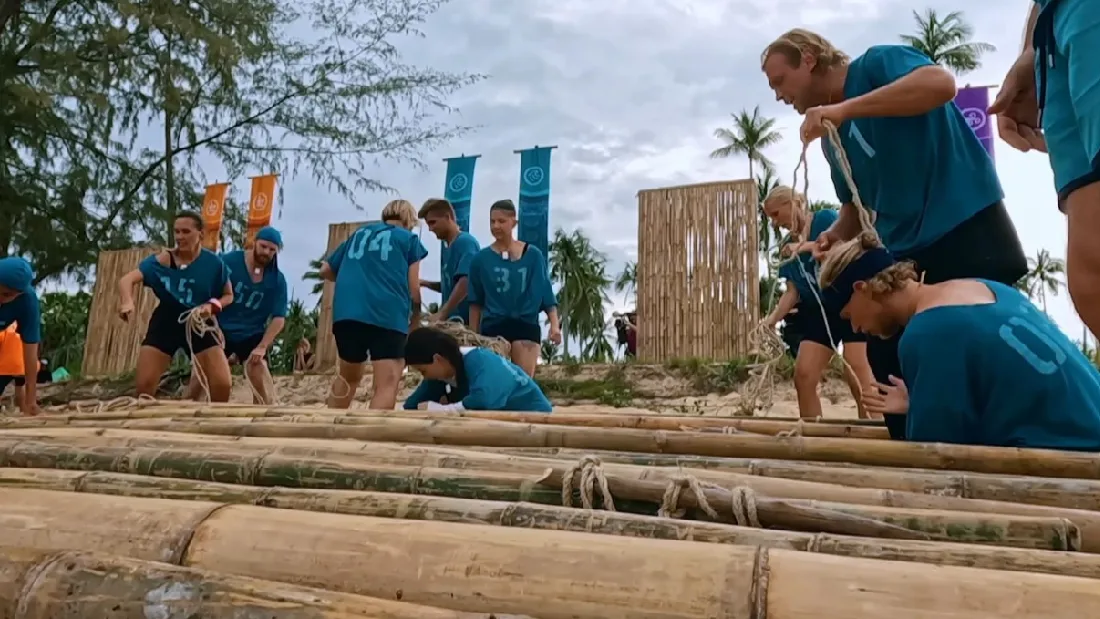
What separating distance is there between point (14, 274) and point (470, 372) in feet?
10.4

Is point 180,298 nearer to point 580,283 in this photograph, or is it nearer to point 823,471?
point 823,471

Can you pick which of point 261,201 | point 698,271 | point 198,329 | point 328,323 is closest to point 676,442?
point 198,329

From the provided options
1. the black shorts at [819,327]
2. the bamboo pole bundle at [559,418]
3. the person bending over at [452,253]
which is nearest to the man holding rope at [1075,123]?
the bamboo pole bundle at [559,418]

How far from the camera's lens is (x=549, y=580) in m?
1.06

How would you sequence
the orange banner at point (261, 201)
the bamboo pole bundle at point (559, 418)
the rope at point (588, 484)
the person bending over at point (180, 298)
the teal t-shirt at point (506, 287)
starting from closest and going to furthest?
the rope at point (588, 484)
the bamboo pole bundle at point (559, 418)
the person bending over at point (180, 298)
the teal t-shirt at point (506, 287)
the orange banner at point (261, 201)

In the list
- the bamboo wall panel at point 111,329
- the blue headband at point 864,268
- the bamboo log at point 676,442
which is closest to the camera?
the bamboo log at point 676,442

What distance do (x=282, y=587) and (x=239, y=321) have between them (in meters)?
4.96

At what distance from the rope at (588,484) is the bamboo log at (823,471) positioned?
0.46 m

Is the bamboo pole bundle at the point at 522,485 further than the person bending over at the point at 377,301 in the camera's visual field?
No

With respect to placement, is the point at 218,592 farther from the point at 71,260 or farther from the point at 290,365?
the point at 290,365

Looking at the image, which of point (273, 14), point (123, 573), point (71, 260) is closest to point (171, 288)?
point (123, 573)

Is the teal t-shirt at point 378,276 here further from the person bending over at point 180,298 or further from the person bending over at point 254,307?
the person bending over at point 254,307

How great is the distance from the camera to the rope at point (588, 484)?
1.35m

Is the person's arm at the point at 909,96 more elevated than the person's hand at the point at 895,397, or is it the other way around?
the person's arm at the point at 909,96
